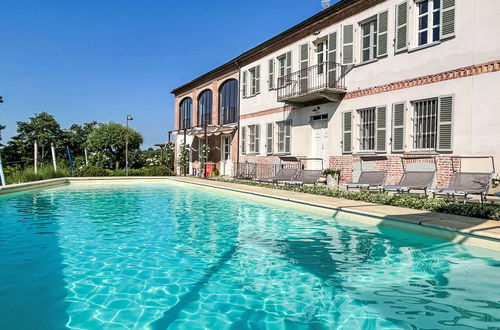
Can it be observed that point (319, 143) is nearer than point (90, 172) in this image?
Yes

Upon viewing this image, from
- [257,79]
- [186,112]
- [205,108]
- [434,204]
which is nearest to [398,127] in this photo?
[434,204]

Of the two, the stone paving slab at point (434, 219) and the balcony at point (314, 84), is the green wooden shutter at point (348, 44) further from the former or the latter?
the stone paving slab at point (434, 219)

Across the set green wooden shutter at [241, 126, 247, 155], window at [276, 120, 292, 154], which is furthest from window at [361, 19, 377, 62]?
green wooden shutter at [241, 126, 247, 155]

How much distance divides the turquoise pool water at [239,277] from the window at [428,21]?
7.09m

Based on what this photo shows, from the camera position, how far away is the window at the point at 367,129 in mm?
12602

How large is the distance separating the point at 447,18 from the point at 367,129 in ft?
14.0

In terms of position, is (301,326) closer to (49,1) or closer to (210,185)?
(210,185)

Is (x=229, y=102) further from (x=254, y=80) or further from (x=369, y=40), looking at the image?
(x=369, y=40)

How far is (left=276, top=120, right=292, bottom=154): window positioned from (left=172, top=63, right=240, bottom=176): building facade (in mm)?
4161

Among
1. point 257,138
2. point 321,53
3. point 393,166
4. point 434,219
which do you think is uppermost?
point 321,53

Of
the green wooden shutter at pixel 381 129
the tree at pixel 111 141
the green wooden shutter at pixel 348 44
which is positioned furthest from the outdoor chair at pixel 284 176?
the tree at pixel 111 141

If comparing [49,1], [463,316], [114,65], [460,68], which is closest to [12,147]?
[114,65]

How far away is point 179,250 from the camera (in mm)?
5309

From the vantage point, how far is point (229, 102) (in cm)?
2261
